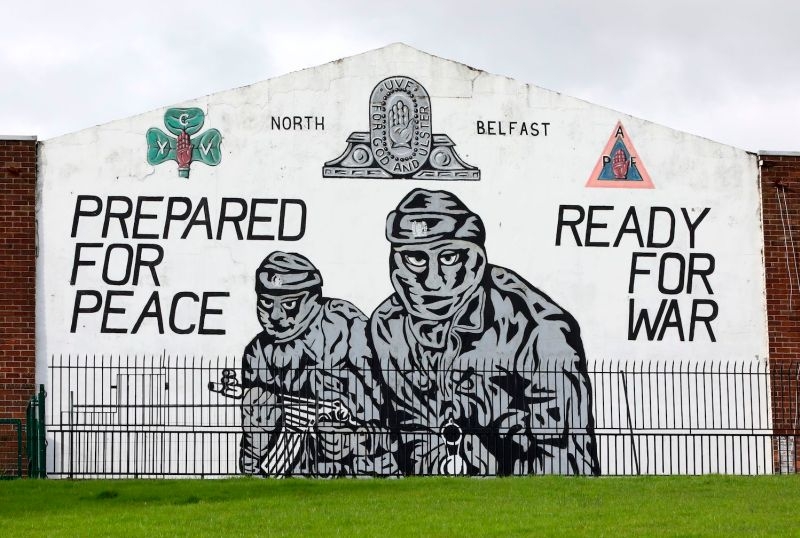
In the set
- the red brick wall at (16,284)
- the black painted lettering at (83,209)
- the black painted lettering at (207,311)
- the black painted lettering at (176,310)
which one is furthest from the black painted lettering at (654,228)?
the red brick wall at (16,284)

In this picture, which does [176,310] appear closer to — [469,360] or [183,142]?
[183,142]

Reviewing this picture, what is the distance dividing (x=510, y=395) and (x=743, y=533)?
29.1 feet

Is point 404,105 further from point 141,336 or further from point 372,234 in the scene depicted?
point 141,336

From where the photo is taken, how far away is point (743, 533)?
1380cm

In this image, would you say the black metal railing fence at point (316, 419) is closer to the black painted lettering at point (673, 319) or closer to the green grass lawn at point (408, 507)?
the black painted lettering at point (673, 319)

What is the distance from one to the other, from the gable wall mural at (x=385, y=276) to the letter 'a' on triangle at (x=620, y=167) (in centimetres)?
3

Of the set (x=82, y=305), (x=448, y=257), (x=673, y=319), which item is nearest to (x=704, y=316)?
(x=673, y=319)

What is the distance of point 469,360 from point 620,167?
411 centimetres

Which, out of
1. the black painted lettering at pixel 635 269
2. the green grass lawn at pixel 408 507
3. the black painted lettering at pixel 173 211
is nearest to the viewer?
the green grass lawn at pixel 408 507

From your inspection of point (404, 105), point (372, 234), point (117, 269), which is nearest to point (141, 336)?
→ point (117, 269)

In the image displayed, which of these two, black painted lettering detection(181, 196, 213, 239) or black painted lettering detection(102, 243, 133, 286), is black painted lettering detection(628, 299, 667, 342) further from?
black painted lettering detection(102, 243, 133, 286)

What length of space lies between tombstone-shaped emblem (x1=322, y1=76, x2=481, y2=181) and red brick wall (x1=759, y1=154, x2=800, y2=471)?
16.2 feet

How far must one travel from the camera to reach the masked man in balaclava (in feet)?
72.1

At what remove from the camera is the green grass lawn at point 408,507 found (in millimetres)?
14391
